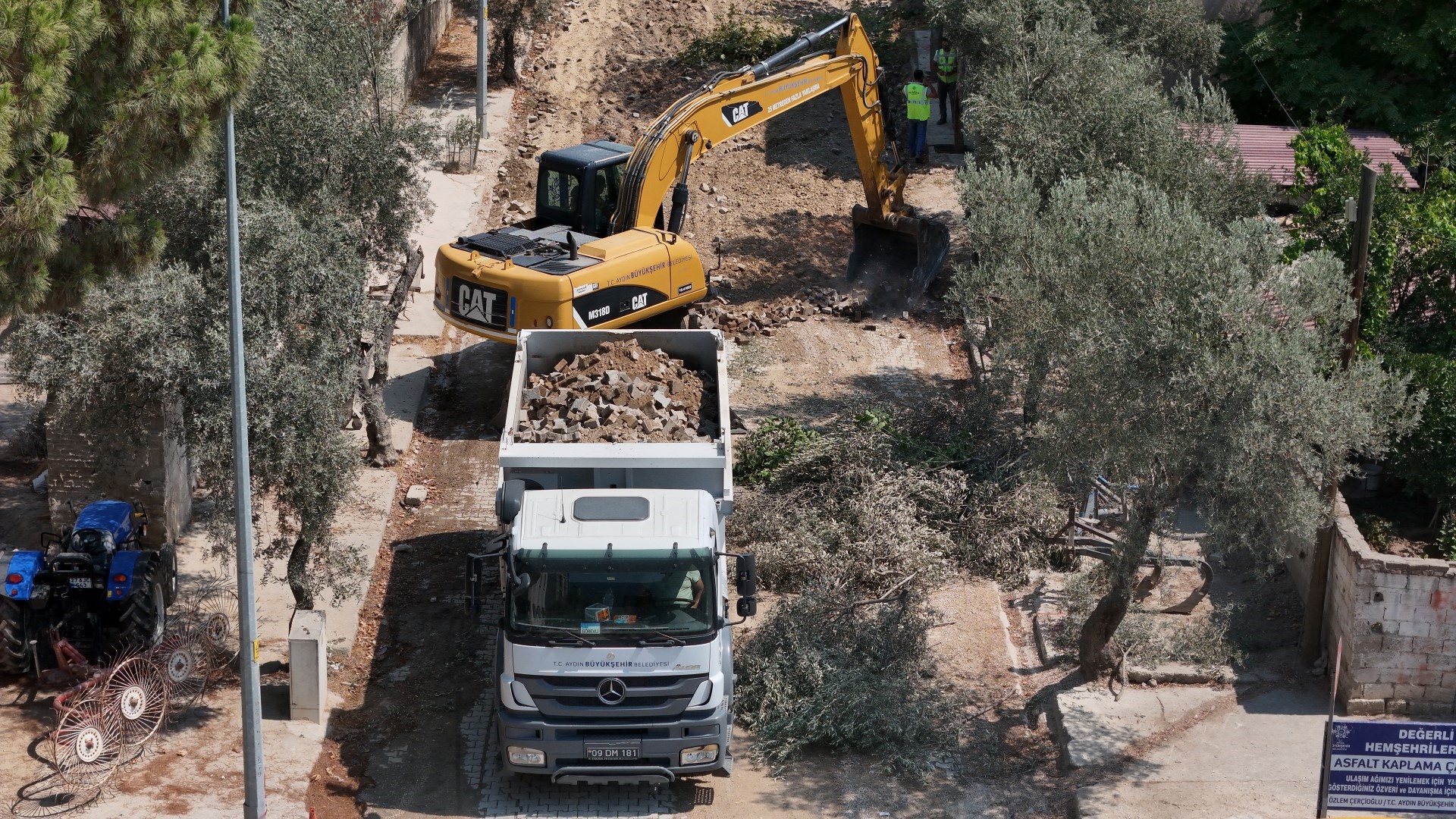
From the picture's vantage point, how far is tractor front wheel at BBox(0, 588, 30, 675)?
12.8m

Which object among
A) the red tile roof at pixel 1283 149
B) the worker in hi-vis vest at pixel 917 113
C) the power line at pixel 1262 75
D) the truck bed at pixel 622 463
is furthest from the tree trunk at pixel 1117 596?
the worker in hi-vis vest at pixel 917 113

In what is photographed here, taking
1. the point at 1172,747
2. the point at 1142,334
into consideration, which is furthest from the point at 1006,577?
the point at 1142,334

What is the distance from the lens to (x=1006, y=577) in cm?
1553

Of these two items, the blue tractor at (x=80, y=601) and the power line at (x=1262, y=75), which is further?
the power line at (x=1262, y=75)

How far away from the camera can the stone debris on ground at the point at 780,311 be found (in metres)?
21.8

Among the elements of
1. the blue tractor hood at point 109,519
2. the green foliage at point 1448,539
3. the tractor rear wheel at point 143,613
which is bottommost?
the tractor rear wheel at point 143,613

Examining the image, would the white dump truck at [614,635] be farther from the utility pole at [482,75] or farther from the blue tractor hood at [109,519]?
the utility pole at [482,75]

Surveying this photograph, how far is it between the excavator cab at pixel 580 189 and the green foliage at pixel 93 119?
27.2 ft

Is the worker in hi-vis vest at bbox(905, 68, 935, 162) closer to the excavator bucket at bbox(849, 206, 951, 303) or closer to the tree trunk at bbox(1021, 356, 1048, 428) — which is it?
the excavator bucket at bbox(849, 206, 951, 303)

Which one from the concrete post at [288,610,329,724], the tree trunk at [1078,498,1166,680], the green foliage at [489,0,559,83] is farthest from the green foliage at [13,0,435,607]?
the green foliage at [489,0,559,83]

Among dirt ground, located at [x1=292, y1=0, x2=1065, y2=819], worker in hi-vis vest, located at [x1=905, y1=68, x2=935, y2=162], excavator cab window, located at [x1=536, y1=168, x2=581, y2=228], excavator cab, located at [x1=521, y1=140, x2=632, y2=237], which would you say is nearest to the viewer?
dirt ground, located at [x1=292, y1=0, x2=1065, y2=819]

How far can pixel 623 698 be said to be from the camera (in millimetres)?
11336

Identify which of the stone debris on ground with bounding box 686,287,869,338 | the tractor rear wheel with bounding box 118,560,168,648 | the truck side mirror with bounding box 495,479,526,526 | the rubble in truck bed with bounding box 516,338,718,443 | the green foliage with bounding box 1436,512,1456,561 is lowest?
the tractor rear wheel with bounding box 118,560,168,648

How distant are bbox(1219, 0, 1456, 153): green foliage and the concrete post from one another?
60.1 feet
